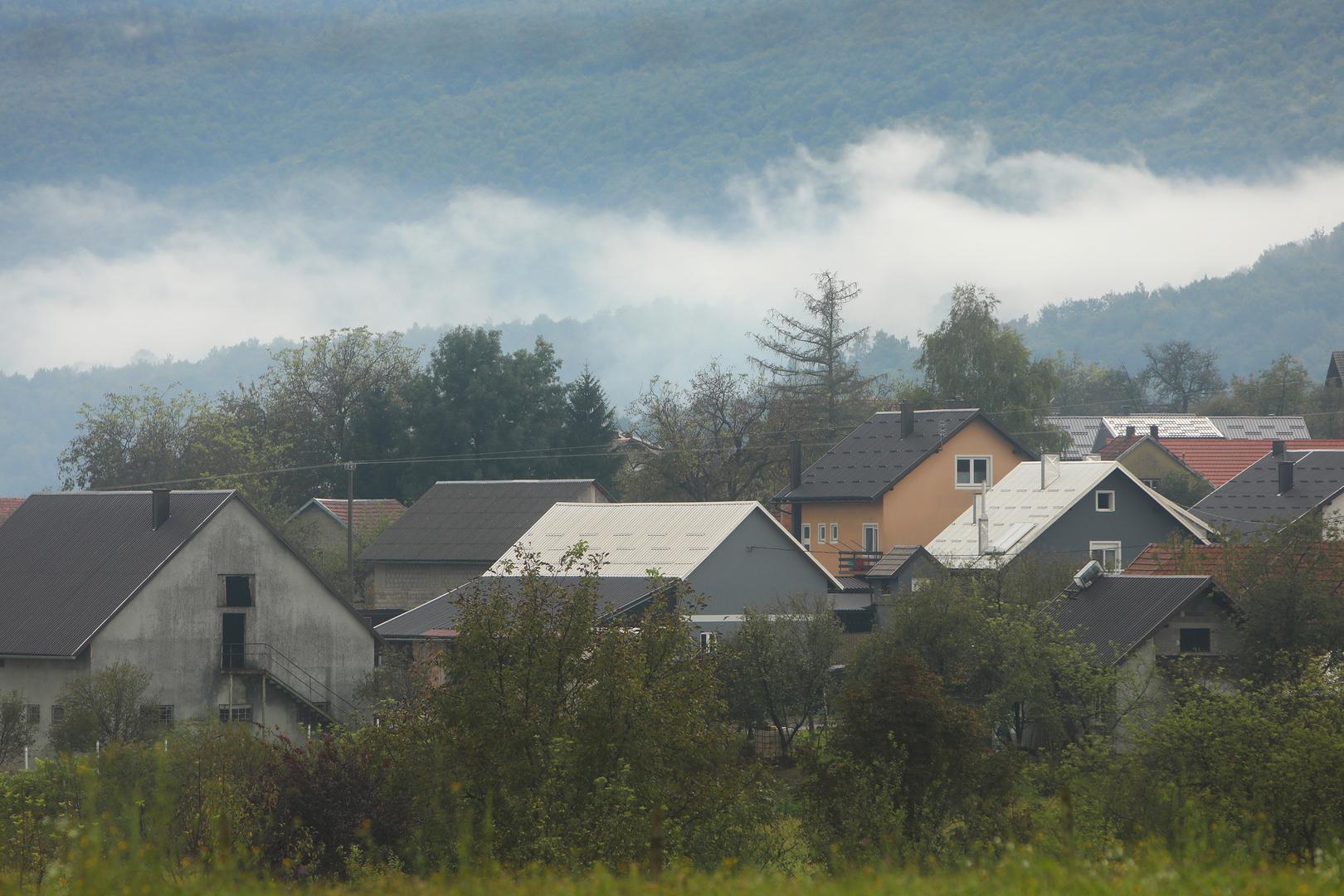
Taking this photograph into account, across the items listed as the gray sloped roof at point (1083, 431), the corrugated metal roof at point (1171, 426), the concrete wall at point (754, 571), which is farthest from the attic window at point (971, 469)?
the gray sloped roof at point (1083, 431)

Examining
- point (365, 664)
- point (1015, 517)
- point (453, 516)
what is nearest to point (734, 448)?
point (453, 516)

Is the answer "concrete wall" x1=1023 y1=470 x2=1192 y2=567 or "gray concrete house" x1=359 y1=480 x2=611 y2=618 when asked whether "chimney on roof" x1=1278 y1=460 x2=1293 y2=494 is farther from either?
"gray concrete house" x1=359 y1=480 x2=611 y2=618

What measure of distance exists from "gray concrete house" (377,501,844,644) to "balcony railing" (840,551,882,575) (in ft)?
33.9

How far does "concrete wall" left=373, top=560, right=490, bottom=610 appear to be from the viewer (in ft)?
228

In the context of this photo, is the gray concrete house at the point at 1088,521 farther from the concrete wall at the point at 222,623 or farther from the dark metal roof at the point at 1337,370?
the dark metal roof at the point at 1337,370

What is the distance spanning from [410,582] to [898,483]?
21756 millimetres

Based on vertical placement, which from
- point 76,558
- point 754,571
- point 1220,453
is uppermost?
point 1220,453

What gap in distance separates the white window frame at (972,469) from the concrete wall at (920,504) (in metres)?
0.05

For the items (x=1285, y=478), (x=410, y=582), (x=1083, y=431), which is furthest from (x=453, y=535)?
(x=1083, y=431)

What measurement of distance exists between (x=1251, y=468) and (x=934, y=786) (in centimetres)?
4793

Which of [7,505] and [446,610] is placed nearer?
[446,610]

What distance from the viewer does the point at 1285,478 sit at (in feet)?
208

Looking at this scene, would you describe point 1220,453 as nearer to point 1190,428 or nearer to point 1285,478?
point 1285,478

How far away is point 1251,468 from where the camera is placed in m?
66.4
